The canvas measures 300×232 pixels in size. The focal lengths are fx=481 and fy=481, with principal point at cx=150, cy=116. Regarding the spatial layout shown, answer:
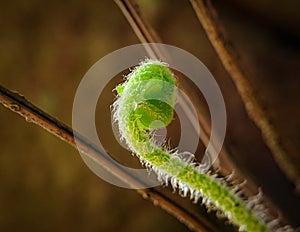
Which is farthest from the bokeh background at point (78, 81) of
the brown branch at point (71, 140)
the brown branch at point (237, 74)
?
the brown branch at point (71, 140)

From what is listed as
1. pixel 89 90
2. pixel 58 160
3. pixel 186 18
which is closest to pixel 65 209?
pixel 58 160

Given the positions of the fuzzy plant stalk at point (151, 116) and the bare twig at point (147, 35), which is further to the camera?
the bare twig at point (147, 35)

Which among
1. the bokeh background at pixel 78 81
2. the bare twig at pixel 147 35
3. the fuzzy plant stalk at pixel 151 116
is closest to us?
the fuzzy plant stalk at pixel 151 116

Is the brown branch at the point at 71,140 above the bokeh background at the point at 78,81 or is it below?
below

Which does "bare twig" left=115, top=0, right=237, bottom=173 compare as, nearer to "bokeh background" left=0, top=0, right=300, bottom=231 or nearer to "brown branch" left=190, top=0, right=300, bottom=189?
"brown branch" left=190, top=0, right=300, bottom=189

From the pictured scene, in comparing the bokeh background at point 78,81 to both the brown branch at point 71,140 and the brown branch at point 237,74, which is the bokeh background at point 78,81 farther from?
the brown branch at point 71,140
